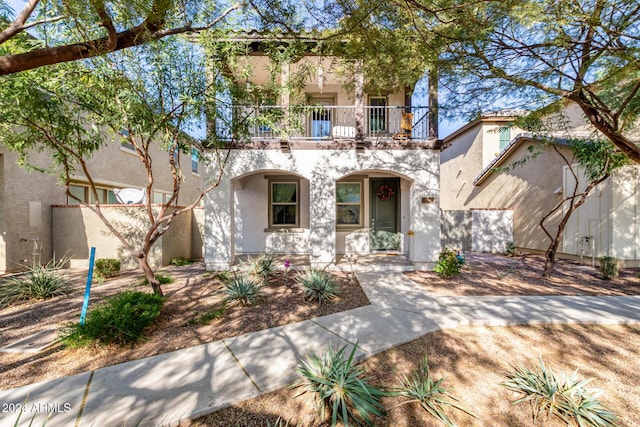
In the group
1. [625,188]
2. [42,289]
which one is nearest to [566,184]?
[625,188]

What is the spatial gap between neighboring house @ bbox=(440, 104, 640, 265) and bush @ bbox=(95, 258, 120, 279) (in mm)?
9736

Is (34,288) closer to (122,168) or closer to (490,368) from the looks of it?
(122,168)

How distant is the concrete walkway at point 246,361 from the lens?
2118 mm

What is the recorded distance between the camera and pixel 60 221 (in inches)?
299

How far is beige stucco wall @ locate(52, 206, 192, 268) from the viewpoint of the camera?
24.9ft

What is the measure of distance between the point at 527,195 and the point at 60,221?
16932 mm

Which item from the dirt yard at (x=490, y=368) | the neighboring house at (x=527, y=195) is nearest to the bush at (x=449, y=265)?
the dirt yard at (x=490, y=368)

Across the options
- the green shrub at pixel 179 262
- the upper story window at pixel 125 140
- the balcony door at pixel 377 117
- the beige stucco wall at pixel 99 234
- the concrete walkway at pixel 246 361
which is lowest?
the concrete walkway at pixel 246 361

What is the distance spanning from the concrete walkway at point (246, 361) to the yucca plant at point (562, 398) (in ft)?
3.87

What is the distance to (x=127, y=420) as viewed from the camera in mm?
2014

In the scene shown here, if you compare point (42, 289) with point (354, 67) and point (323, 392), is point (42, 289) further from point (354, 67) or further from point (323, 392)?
point (354, 67)

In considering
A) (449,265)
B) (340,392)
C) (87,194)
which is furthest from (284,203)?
(340,392)

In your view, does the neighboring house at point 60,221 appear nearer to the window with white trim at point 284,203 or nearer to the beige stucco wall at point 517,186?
the window with white trim at point 284,203

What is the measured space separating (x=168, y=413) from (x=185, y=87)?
14.2 ft
